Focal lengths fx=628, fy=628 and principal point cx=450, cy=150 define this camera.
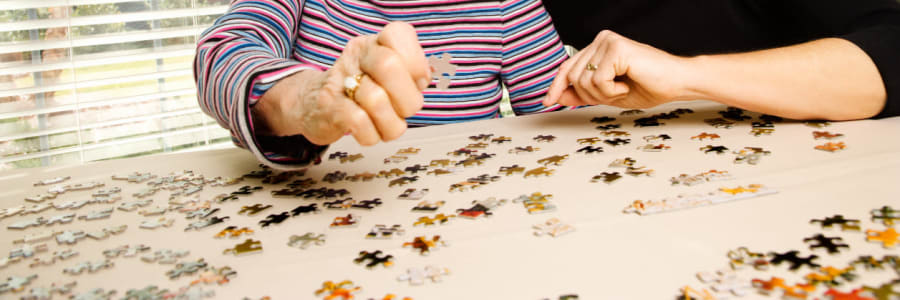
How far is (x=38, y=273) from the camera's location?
35.9 inches

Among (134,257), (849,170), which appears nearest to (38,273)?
(134,257)

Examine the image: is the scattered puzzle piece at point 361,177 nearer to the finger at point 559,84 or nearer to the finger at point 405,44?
the finger at point 405,44

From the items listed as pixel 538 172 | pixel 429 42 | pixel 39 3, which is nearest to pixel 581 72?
pixel 538 172

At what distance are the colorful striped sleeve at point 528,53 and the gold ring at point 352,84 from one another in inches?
45.3

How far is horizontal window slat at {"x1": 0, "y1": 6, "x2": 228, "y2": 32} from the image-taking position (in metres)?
3.21

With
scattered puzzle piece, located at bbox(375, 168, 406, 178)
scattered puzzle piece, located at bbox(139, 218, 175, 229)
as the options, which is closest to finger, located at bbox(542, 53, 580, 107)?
scattered puzzle piece, located at bbox(375, 168, 406, 178)

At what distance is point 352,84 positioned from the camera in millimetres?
929

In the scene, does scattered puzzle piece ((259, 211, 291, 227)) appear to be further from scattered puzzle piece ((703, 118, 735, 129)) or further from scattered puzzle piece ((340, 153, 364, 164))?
scattered puzzle piece ((703, 118, 735, 129))

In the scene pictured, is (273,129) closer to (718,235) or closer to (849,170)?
(718,235)

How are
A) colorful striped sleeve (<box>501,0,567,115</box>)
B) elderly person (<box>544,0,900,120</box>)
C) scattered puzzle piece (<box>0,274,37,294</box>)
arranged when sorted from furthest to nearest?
colorful striped sleeve (<box>501,0,567,115</box>) < elderly person (<box>544,0,900,120</box>) < scattered puzzle piece (<box>0,274,37,294</box>)

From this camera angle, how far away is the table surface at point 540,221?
83 centimetres

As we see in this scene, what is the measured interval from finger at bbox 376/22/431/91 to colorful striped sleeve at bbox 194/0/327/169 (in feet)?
0.83

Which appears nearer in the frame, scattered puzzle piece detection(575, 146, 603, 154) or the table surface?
the table surface

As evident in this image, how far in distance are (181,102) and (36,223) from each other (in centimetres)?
292
